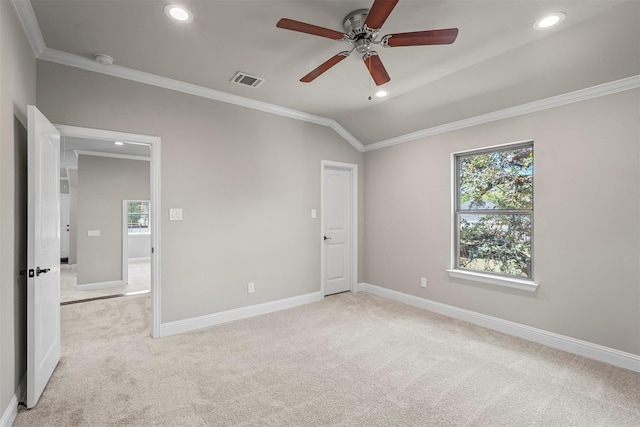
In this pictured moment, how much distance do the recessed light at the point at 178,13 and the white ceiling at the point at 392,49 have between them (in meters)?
0.04

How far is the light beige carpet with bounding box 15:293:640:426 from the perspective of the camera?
6.63 feet

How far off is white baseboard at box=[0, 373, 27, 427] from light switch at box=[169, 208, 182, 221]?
1.69 m

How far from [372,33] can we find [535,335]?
330 cm

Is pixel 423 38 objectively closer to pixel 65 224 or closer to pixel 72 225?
pixel 72 225

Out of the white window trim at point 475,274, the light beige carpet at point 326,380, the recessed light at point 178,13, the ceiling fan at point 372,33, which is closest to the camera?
the ceiling fan at point 372,33

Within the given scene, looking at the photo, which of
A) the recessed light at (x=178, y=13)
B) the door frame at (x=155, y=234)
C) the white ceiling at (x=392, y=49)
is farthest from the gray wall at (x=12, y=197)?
the door frame at (x=155, y=234)

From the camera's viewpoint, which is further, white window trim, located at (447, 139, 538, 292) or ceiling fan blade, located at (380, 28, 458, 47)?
white window trim, located at (447, 139, 538, 292)

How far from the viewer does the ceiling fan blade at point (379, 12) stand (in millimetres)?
1625

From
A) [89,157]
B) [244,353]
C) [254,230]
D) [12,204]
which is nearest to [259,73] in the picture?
[254,230]

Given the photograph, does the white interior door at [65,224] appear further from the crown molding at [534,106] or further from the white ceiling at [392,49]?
the crown molding at [534,106]

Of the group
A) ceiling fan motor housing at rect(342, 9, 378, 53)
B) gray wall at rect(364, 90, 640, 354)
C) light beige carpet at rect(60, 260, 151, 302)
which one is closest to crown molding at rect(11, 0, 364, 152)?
ceiling fan motor housing at rect(342, 9, 378, 53)

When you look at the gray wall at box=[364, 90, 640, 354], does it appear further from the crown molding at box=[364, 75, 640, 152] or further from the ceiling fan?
the ceiling fan

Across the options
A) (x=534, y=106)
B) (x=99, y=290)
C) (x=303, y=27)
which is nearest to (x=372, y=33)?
(x=303, y=27)

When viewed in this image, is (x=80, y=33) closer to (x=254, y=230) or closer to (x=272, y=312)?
(x=254, y=230)
